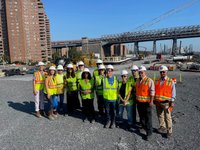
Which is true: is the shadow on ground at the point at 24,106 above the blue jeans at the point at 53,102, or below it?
below

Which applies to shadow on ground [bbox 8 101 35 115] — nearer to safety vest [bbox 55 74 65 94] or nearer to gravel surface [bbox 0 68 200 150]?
gravel surface [bbox 0 68 200 150]

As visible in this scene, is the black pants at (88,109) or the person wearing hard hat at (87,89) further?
the black pants at (88,109)

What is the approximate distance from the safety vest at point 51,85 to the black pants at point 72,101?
0.53 meters

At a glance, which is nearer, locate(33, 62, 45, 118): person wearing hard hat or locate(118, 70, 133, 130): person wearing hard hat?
locate(118, 70, 133, 130): person wearing hard hat

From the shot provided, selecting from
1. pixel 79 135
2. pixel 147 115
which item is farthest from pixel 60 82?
pixel 147 115

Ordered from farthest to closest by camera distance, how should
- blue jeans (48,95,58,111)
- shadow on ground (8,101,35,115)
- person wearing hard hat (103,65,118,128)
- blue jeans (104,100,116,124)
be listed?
shadow on ground (8,101,35,115)
blue jeans (48,95,58,111)
blue jeans (104,100,116,124)
person wearing hard hat (103,65,118,128)

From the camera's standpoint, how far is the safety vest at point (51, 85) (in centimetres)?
718

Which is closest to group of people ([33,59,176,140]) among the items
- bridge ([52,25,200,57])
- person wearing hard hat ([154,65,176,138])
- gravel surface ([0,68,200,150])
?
person wearing hard hat ([154,65,176,138])

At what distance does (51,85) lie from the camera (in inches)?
284

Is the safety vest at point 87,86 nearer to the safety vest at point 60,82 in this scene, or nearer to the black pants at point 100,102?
the black pants at point 100,102

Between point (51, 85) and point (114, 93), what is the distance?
2255 mm

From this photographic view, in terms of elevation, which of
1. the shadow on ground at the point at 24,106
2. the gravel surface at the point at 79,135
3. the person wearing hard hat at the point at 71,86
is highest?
the person wearing hard hat at the point at 71,86

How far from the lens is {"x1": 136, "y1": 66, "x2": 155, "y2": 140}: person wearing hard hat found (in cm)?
549

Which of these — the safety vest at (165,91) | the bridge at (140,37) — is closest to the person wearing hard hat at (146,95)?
the safety vest at (165,91)
